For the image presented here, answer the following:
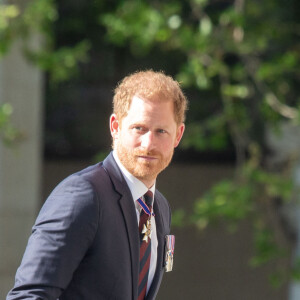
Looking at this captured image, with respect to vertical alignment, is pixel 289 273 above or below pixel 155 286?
below

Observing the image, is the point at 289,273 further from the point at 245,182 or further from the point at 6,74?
the point at 6,74

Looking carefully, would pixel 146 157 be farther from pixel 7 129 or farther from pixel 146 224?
pixel 7 129

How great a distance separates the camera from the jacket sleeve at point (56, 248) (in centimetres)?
201

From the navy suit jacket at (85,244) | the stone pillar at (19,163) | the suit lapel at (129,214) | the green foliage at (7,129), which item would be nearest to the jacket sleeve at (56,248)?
the navy suit jacket at (85,244)

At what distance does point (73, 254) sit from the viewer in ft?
6.66

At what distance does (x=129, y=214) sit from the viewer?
2217 mm

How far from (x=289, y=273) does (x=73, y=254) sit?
15.7 ft

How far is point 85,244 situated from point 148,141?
1.18 feet

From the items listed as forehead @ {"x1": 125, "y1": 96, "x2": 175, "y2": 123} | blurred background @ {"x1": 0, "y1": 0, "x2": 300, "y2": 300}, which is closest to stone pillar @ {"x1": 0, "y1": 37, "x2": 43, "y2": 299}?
blurred background @ {"x1": 0, "y1": 0, "x2": 300, "y2": 300}

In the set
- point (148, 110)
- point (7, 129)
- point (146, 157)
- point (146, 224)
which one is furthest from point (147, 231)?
point (7, 129)

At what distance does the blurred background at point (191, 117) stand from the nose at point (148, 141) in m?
3.77

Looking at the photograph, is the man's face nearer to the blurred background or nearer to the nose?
A: the nose

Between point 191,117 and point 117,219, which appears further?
point 191,117

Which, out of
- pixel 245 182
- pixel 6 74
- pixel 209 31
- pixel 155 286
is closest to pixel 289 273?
pixel 245 182
